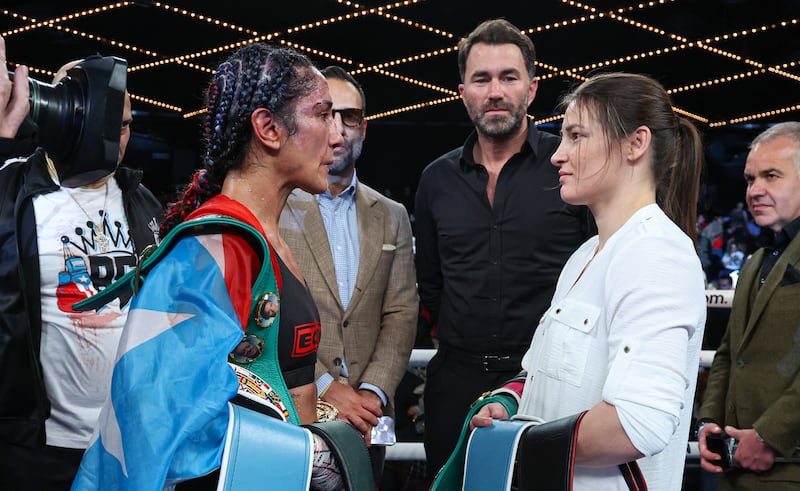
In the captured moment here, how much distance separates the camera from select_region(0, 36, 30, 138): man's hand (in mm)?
1403

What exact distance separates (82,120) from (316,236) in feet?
4.64

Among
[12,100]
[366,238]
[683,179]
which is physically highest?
[12,100]

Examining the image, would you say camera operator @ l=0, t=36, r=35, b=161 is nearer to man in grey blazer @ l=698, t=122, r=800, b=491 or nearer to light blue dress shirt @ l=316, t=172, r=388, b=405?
light blue dress shirt @ l=316, t=172, r=388, b=405

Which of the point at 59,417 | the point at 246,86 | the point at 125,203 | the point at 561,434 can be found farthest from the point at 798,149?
the point at 59,417

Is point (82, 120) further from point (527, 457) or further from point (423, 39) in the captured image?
point (423, 39)

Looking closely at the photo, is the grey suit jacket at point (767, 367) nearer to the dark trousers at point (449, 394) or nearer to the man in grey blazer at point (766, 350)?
the man in grey blazer at point (766, 350)

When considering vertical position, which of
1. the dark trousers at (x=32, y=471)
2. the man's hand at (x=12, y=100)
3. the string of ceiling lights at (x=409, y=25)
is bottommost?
the dark trousers at (x=32, y=471)

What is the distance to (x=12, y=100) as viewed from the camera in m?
1.42

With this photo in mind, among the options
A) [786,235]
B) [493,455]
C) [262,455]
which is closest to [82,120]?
[262,455]

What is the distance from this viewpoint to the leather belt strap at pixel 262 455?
1443 millimetres

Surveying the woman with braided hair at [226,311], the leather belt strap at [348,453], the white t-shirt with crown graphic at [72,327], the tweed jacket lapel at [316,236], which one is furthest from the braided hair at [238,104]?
the tweed jacket lapel at [316,236]

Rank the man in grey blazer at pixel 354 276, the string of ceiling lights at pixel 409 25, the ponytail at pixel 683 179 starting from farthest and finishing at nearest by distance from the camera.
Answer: the string of ceiling lights at pixel 409 25, the man in grey blazer at pixel 354 276, the ponytail at pixel 683 179

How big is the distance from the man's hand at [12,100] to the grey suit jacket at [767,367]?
229cm

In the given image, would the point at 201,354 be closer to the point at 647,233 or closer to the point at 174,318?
the point at 174,318
